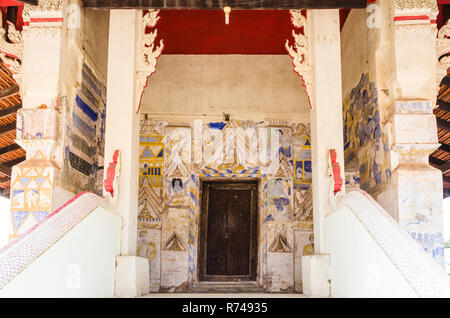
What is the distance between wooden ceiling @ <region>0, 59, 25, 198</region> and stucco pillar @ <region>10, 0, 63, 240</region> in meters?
2.01

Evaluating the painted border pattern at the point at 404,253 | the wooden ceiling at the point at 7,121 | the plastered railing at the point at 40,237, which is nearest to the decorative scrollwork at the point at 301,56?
the painted border pattern at the point at 404,253

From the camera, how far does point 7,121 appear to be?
8.83m

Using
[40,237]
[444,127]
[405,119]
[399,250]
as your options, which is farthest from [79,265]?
[444,127]

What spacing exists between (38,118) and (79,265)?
82.8 inches

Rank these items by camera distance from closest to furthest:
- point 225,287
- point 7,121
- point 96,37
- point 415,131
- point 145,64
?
point 415,131
point 145,64
point 96,37
point 225,287
point 7,121

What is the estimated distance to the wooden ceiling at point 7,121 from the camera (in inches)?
304

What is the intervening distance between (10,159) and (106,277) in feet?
21.9

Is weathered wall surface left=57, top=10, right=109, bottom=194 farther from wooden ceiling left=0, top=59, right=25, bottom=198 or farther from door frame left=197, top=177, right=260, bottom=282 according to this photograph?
door frame left=197, top=177, right=260, bottom=282

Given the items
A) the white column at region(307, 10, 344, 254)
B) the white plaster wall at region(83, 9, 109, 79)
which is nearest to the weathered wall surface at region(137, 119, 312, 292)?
A: the white plaster wall at region(83, 9, 109, 79)

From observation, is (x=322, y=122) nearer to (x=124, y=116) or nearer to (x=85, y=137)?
(x=124, y=116)

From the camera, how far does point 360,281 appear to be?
152 inches

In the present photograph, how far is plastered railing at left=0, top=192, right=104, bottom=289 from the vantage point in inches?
120
